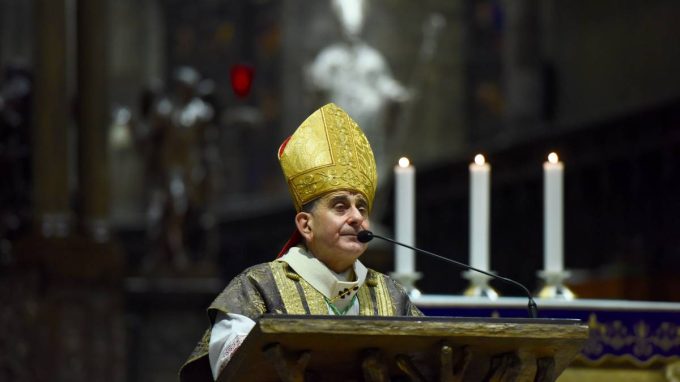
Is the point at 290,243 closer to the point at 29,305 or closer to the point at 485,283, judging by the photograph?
the point at 485,283

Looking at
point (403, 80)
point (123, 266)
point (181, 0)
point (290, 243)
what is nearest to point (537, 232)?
point (123, 266)

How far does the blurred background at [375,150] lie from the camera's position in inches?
436

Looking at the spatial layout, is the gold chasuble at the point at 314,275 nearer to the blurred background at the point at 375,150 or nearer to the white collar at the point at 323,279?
the white collar at the point at 323,279

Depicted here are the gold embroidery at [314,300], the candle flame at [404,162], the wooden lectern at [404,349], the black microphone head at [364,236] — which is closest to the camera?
the wooden lectern at [404,349]

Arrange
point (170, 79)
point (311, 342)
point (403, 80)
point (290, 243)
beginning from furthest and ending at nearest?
point (170, 79), point (403, 80), point (290, 243), point (311, 342)

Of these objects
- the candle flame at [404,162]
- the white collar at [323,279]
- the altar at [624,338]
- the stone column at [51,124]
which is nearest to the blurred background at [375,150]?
the stone column at [51,124]

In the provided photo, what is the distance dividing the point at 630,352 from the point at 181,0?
50.9ft

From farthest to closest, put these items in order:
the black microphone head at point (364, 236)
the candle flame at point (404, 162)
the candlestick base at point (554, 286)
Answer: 1. the candlestick base at point (554, 286)
2. the candle flame at point (404, 162)
3. the black microphone head at point (364, 236)

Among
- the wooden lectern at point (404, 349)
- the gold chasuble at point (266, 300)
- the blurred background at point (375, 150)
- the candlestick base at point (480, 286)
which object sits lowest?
the wooden lectern at point (404, 349)

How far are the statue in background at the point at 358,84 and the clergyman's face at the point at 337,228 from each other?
8.81 meters

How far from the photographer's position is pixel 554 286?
5672 mm

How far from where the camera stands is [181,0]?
67.4 ft

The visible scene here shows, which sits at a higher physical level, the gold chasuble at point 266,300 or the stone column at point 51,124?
the stone column at point 51,124

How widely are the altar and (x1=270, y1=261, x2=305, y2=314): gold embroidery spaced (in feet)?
4.39
